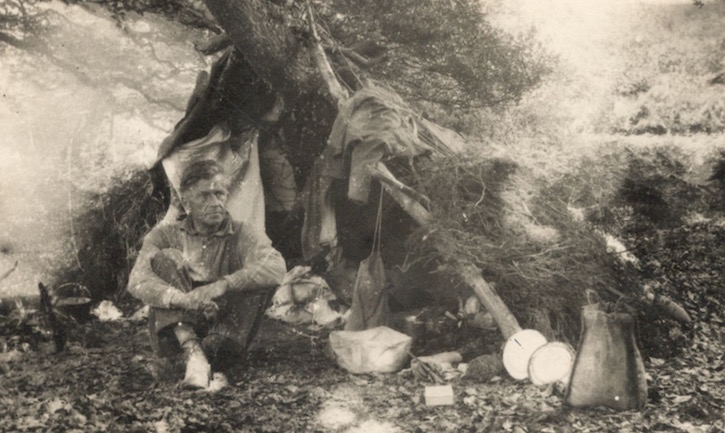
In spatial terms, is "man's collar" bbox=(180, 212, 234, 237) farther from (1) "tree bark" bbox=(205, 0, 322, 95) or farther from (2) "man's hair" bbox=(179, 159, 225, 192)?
(1) "tree bark" bbox=(205, 0, 322, 95)

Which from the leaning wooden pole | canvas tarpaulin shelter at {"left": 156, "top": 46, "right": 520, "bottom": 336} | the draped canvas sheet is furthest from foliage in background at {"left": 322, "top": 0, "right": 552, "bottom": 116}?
the draped canvas sheet

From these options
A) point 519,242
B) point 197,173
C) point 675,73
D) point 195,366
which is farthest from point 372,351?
point 675,73

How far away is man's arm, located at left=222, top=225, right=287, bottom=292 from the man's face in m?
0.21

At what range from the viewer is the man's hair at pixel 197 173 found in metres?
4.12

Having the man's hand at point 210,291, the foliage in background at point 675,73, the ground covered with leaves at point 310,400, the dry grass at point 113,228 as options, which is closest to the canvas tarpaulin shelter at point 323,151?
the dry grass at point 113,228

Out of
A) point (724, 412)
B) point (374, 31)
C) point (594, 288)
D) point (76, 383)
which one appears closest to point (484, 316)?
point (594, 288)

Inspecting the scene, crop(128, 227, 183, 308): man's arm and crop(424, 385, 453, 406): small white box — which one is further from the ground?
crop(128, 227, 183, 308): man's arm

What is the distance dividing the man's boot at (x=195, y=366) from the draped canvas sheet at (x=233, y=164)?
103cm

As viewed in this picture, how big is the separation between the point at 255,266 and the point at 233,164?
100 centimetres

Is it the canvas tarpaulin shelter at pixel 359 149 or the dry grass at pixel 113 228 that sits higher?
the canvas tarpaulin shelter at pixel 359 149

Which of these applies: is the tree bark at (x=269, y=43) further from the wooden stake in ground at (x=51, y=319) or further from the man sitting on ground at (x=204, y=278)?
the wooden stake in ground at (x=51, y=319)

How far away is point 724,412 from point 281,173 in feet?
11.0

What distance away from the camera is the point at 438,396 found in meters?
3.41

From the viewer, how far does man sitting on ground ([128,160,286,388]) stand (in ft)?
12.1
